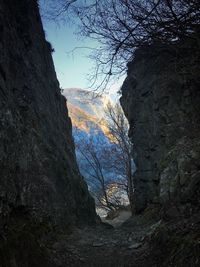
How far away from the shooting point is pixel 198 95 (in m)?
10.3

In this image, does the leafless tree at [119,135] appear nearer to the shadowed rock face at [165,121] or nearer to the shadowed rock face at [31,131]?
the shadowed rock face at [165,121]

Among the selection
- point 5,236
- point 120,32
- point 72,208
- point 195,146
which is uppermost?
point 120,32

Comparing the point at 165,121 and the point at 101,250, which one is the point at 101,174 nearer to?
the point at 165,121

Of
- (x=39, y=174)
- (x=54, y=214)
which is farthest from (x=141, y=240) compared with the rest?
(x=39, y=174)

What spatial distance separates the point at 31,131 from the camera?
8.53m

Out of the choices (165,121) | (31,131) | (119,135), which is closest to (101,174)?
(119,135)

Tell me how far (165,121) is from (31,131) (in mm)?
4891

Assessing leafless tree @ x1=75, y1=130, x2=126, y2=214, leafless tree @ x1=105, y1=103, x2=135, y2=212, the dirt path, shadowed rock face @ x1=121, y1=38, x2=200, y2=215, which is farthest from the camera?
leafless tree @ x1=75, y1=130, x2=126, y2=214

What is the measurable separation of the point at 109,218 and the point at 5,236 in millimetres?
17102

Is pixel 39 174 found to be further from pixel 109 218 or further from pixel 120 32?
pixel 109 218

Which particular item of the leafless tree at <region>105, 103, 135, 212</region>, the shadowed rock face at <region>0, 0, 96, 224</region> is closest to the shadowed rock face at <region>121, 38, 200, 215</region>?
the shadowed rock face at <region>0, 0, 96, 224</region>

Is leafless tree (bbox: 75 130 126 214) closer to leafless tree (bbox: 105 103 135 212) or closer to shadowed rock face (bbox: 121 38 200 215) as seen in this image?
leafless tree (bbox: 105 103 135 212)

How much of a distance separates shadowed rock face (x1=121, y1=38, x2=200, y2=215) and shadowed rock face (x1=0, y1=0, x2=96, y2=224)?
2543mm

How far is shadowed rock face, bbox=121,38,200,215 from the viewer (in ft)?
23.8
